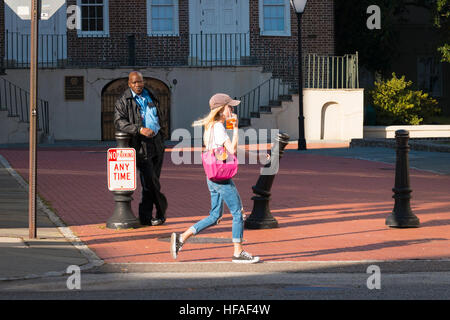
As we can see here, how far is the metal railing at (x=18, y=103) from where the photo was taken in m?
29.3

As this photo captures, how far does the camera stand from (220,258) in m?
9.25

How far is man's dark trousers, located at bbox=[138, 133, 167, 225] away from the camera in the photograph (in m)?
11.5

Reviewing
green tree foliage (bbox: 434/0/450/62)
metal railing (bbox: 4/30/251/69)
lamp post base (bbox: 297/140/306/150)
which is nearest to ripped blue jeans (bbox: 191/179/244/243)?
lamp post base (bbox: 297/140/306/150)

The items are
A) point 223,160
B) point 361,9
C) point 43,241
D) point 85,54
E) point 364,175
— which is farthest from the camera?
point 361,9

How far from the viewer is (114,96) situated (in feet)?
98.3

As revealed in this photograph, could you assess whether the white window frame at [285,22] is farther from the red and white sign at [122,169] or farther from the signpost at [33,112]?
the signpost at [33,112]

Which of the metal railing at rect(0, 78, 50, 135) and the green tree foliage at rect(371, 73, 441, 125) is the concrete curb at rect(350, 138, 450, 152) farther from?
the metal railing at rect(0, 78, 50, 135)

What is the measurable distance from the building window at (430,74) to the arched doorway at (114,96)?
15311 mm

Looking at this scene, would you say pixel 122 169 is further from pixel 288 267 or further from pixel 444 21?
pixel 444 21

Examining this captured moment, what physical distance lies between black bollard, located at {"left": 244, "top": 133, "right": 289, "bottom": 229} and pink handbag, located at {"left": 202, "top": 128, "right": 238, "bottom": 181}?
7.51ft

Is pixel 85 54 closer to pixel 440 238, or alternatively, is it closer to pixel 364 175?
pixel 364 175

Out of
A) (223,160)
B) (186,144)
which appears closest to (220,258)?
(223,160)

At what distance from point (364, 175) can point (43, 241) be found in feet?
31.0

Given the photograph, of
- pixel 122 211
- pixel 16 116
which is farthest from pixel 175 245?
pixel 16 116
